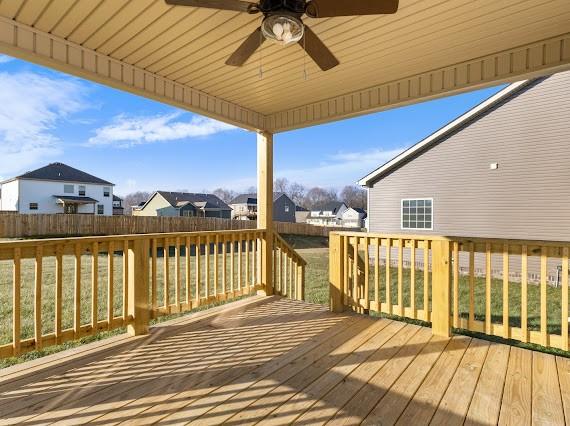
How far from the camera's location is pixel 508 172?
846 centimetres

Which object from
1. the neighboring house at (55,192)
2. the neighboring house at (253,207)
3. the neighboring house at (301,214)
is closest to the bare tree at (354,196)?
the neighboring house at (301,214)

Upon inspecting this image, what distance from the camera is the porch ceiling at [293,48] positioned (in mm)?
2355

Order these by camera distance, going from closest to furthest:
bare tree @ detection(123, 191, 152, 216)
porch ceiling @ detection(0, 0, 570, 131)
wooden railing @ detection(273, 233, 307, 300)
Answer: porch ceiling @ detection(0, 0, 570, 131), wooden railing @ detection(273, 233, 307, 300), bare tree @ detection(123, 191, 152, 216)

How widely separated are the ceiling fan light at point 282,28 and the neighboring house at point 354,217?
4098 cm

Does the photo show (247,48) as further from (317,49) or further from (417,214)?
(417,214)

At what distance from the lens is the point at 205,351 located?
2789 mm

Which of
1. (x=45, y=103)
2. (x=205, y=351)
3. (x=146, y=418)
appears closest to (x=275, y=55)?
(x=205, y=351)

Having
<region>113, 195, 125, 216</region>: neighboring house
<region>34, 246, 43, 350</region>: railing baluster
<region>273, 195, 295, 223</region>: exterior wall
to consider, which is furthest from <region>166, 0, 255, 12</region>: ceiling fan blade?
<region>113, 195, 125, 216</region>: neighboring house

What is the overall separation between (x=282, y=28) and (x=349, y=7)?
41 centimetres

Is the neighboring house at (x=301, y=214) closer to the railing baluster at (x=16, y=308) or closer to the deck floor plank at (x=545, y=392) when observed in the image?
the deck floor plank at (x=545, y=392)

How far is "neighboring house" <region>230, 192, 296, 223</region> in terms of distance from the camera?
35.8 metres

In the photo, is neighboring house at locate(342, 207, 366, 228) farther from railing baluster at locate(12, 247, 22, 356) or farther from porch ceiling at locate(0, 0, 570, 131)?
railing baluster at locate(12, 247, 22, 356)

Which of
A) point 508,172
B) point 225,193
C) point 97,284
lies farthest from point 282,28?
point 225,193

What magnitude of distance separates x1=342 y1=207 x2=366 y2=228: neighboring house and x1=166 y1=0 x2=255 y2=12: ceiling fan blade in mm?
41141
